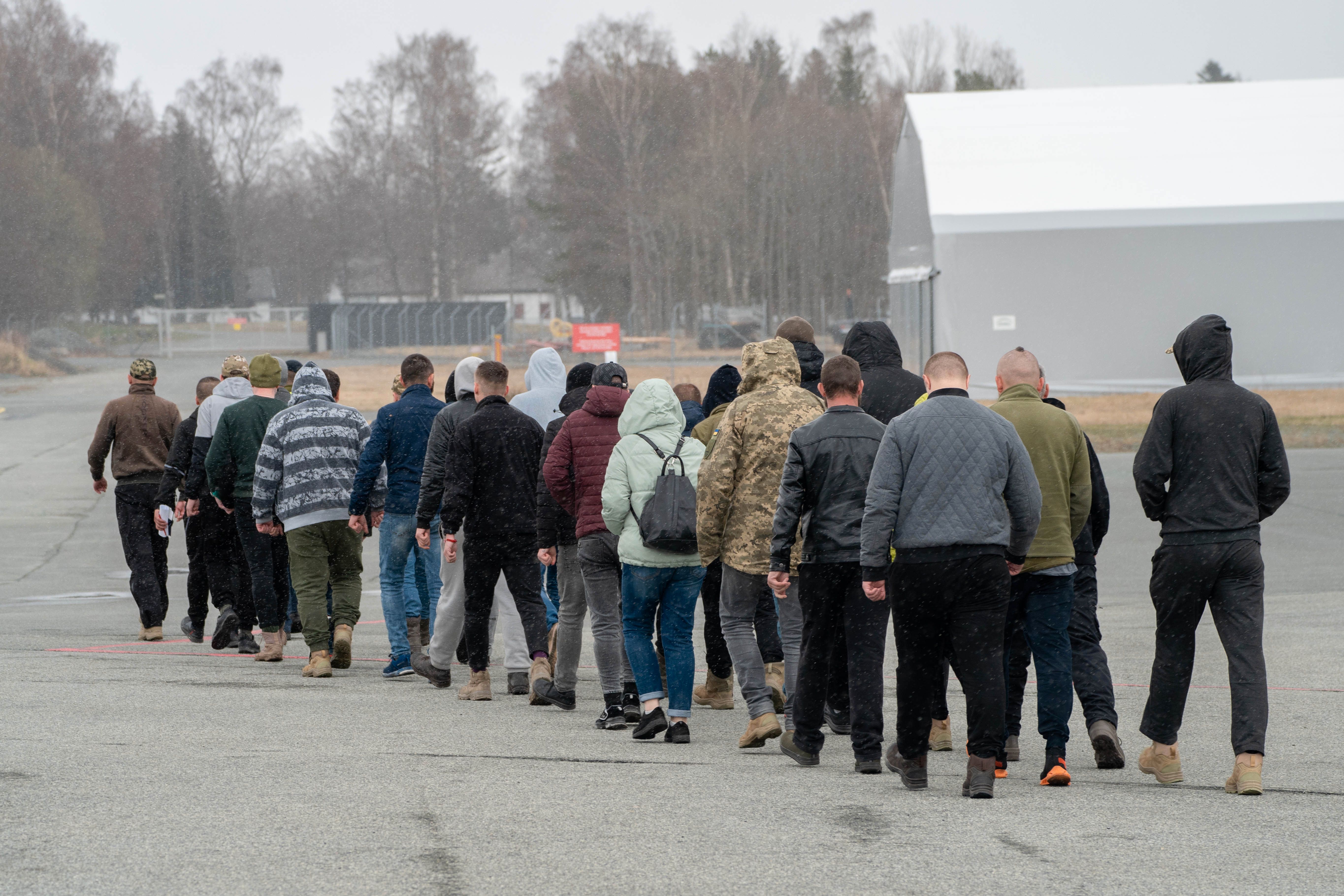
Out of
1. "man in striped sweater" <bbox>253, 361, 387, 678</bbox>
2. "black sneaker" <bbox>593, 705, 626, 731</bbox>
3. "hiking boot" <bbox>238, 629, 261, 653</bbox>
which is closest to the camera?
"black sneaker" <bbox>593, 705, 626, 731</bbox>

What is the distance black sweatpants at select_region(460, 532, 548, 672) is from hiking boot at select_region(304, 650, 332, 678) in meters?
1.13

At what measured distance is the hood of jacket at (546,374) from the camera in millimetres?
9023

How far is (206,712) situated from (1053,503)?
417 centimetres

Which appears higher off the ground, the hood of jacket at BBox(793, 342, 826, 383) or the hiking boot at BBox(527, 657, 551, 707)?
the hood of jacket at BBox(793, 342, 826, 383)

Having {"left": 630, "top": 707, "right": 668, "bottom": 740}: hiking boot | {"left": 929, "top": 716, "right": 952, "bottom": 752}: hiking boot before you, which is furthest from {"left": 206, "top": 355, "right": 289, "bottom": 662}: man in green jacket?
{"left": 929, "top": 716, "right": 952, "bottom": 752}: hiking boot

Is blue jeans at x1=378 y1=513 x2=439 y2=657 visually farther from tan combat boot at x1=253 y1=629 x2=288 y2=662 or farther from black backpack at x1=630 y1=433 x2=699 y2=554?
black backpack at x1=630 y1=433 x2=699 y2=554

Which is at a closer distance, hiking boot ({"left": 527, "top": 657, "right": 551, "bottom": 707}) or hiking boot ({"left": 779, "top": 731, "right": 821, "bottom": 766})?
hiking boot ({"left": 779, "top": 731, "right": 821, "bottom": 766})

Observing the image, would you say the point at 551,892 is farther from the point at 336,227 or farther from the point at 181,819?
the point at 336,227

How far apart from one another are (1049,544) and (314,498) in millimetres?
4315

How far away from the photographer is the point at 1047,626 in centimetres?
605

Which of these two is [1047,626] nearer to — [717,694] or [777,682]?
[777,682]

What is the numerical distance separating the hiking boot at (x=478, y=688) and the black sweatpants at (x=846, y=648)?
2.22 m

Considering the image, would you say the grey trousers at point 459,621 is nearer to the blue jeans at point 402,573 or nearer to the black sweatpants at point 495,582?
the black sweatpants at point 495,582

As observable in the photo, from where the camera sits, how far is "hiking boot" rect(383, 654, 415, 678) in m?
8.64
